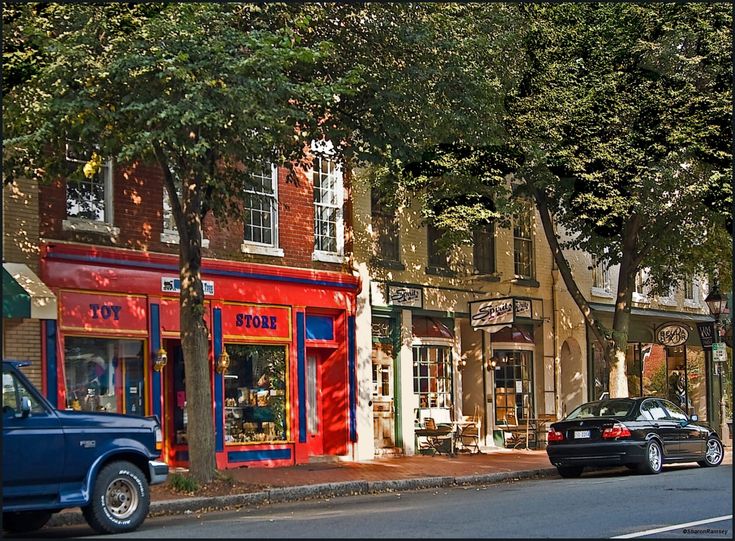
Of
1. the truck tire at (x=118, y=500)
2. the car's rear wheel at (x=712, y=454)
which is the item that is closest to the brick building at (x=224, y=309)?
the truck tire at (x=118, y=500)

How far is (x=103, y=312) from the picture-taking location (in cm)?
1947

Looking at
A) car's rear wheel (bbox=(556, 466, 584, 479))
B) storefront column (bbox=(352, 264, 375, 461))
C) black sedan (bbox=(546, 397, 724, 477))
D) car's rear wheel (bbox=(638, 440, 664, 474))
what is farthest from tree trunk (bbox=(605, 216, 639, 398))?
storefront column (bbox=(352, 264, 375, 461))

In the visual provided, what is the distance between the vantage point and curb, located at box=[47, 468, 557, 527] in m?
15.2

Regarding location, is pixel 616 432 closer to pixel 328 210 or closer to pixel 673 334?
pixel 328 210

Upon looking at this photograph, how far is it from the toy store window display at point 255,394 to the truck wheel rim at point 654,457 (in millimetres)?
6998

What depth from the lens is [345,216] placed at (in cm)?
2419

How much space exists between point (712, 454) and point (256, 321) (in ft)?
29.3

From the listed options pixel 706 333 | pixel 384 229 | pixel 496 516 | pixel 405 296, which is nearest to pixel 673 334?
pixel 706 333

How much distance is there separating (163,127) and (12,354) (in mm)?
4982

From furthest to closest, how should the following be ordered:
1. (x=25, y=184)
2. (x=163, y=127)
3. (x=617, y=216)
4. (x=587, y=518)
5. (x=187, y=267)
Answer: (x=617, y=216), (x=25, y=184), (x=187, y=267), (x=163, y=127), (x=587, y=518)

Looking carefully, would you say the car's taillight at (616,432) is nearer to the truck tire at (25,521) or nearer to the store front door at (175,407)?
the store front door at (175,407)

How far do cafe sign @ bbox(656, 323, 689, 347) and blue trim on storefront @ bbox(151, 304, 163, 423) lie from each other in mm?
15376

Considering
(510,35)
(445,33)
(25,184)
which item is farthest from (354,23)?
(25,184)

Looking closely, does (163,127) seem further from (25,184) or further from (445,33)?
(445,33)
